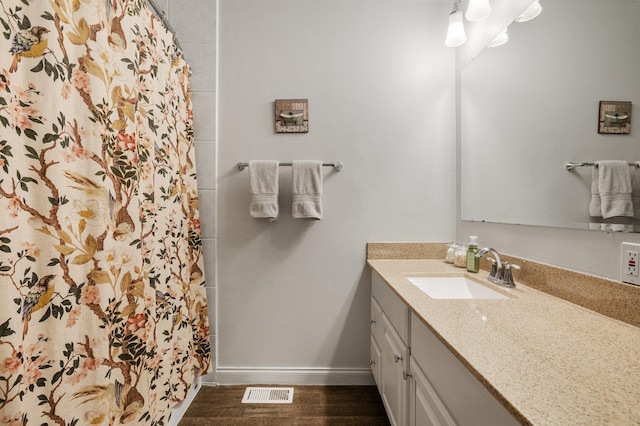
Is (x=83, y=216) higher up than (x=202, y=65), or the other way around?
(x=202, y=65)

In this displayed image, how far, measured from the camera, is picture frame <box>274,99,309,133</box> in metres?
1.59

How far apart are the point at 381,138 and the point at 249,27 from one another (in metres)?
1.03

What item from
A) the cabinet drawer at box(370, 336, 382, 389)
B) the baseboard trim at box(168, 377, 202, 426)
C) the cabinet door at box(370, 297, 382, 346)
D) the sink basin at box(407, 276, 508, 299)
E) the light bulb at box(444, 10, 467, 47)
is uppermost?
the light bulb at box(444, 10, 467, 47)

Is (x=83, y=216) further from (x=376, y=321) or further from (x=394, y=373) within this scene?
(x=376, y=321)

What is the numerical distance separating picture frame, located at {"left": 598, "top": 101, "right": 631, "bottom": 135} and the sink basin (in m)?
0.70

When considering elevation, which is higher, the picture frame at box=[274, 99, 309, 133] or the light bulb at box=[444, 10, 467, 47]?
the light bulb at box=[444, 10, 467, 47]

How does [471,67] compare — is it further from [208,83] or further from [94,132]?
[94,132]

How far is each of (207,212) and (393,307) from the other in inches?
45.7

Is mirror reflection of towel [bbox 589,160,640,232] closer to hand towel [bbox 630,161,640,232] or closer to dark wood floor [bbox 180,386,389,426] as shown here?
hand towel [bbox 630,161,640,232]

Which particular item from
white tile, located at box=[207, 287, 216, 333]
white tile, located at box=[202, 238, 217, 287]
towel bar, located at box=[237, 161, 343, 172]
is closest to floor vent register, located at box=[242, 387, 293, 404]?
white tile, located at box=[207, 287, 216, 333]

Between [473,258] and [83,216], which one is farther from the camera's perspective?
[473,258]

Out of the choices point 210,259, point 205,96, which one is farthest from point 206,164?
point 210,259

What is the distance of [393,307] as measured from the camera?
1.15 m

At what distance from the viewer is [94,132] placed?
0.78m
